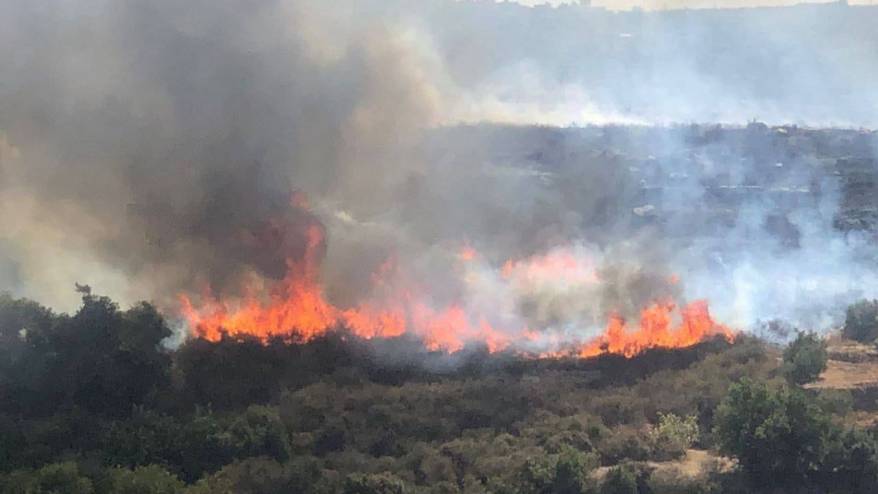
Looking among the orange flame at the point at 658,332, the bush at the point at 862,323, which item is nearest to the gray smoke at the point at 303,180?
the orange flame at the point at 658,332

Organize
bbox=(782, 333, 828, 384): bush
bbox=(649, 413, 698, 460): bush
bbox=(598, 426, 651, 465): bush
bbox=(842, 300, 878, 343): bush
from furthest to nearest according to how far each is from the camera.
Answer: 1. bbox=(842, 300, 878, 343): bush
2. bbox=(782, 333, 828, 384): bush
3. bbox=(649, 413, 698, 460): bush
4. bbox=(598, 426, 651, 465): bush

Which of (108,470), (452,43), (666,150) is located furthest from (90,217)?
(666,150)

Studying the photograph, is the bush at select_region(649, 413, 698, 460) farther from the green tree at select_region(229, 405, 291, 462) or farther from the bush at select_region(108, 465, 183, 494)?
the bush at select_region(108, 465, 183, 494)

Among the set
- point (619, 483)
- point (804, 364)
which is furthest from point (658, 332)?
point (619, 483)

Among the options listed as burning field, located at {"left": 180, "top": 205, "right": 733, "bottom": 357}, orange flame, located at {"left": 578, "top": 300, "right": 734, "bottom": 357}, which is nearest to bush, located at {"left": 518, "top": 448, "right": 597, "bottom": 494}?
burning field, located at {"left": 180, "top": 205, "right": 733, "bottom": 357}

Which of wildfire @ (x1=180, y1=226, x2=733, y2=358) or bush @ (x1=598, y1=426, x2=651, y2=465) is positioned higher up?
wildfire @ (x1=180, y1=226, x2=733, y2=358)

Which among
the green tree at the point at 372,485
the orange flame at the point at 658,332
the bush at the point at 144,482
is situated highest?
the orange flame at the point at 658,332

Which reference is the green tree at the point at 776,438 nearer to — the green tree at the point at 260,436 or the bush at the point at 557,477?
the bush at the point at 557,477

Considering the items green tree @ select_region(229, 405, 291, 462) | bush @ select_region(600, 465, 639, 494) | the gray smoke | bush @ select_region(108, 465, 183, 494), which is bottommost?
bush @ select_region(600, 465, 639, 494)
